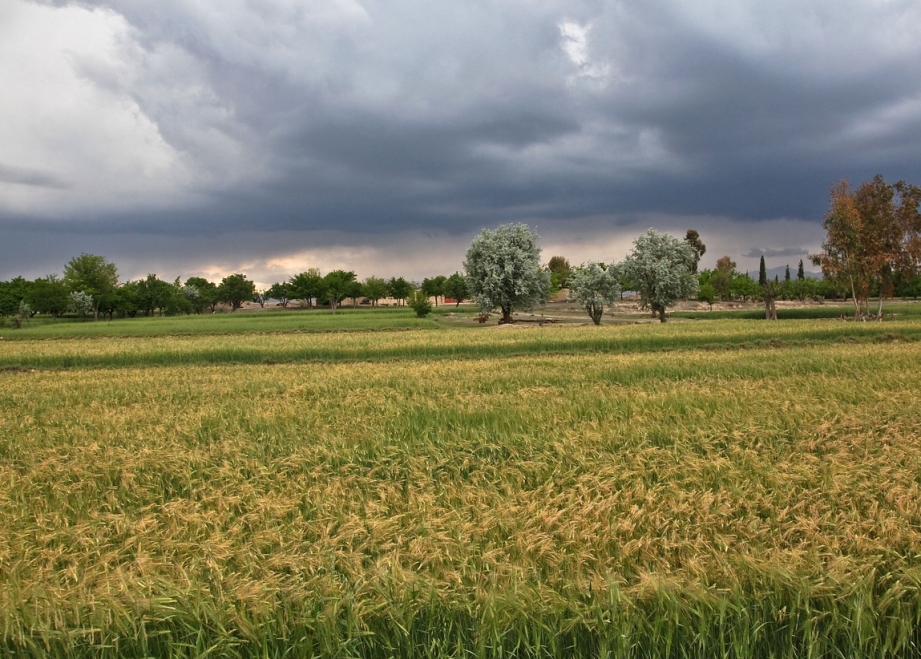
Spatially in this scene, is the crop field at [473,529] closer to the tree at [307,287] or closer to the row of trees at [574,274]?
the row of trees at [574,274]

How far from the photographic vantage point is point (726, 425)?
928 cm

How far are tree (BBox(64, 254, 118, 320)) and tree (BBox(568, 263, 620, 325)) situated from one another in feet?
301

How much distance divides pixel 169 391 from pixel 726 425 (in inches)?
591

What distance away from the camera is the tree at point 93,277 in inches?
4513

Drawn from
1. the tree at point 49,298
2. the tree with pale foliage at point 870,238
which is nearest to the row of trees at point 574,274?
the tree with pale foliage at point 870,238

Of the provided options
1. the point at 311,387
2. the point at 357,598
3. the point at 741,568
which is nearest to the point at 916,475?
the point at 741,568

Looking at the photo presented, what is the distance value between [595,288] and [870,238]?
28154 millimetres

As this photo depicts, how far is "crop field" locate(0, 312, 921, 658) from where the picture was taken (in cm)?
375

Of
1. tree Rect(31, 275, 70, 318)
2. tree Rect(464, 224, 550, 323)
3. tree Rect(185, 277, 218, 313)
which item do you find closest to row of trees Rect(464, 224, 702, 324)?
tree Rect(464, 224, 550, 323)

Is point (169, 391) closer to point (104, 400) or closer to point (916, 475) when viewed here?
point (104, 400)

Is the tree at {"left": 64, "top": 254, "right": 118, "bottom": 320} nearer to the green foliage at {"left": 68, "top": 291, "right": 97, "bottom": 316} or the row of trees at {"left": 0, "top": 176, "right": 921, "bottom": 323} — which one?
the green foliage at {"left": 68, "top": 291, "right": 97, "bottom": 316}

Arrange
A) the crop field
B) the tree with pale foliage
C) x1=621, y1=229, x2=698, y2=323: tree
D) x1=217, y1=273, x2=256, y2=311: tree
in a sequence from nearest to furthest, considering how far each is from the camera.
A: the crop field < the tree with pale foliage < x1=621, y1=229, x2=698, y2=323: tree < x1=217, y1=273, x2=256, y2=311: tree

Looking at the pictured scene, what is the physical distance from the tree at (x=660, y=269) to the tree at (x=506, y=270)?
12042 mm

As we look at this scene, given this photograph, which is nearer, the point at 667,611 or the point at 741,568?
the point at 667,611
